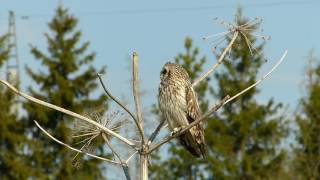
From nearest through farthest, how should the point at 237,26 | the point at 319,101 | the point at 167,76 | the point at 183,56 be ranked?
1. the point at 237,26
2. the point at 167,76
3. the point at 319,101
4. the point at 183,56

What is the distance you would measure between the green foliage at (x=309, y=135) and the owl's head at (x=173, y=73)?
3039 cm

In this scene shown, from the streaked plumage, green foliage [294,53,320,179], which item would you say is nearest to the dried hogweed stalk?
the streaked plumage

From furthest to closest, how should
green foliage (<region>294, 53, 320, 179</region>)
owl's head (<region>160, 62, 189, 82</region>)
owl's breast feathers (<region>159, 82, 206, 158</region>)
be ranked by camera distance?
green foliage (<region>294, 53, 320, 179</region>) < owl's breast feathers (<region>159, 82, 206, 158</region>) < owl's head (<region>160, 62, 189, 82</region>)

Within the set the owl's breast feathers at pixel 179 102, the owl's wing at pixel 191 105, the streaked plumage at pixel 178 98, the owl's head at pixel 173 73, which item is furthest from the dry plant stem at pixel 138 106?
the owl's wing at pixel 191 105

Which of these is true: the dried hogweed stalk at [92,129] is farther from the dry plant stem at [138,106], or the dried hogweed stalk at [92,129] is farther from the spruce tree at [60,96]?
the spruce tree at [60,96]

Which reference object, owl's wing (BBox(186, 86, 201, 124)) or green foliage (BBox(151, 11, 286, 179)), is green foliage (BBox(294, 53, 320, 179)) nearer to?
green foliage (BBox(151, 11, 286, 179))

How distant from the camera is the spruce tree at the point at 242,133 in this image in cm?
5034

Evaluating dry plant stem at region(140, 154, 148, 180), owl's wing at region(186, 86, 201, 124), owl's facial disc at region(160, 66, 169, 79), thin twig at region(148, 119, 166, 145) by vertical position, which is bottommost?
dry plant stem at region(140, 154, 148, 180)

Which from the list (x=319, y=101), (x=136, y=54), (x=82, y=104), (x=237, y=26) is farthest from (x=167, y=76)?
(x=82, y=104)

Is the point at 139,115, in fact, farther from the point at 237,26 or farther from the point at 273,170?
the point at 273,170

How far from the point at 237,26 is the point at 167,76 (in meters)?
3.68

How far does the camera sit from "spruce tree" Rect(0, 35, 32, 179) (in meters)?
47.2

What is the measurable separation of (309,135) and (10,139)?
1283cm

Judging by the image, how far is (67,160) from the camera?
4809 centimetres
